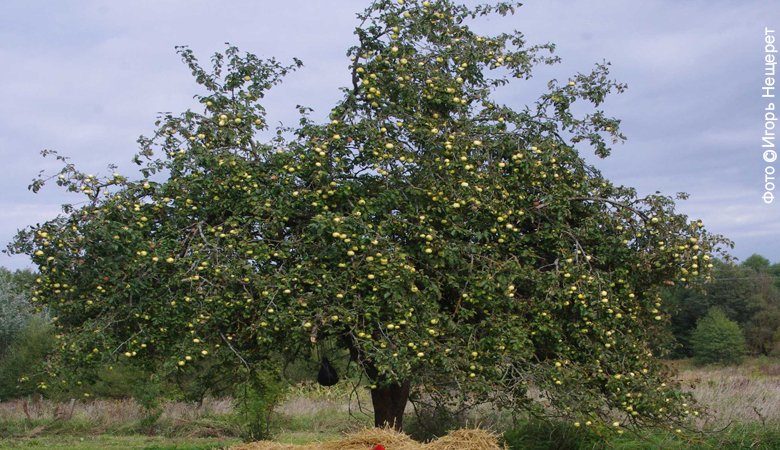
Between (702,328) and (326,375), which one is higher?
(702,328)

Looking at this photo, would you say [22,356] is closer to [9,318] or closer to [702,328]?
[9,318]

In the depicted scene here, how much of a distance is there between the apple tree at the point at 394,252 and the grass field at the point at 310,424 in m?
1.78

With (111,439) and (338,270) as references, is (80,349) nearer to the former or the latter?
(338,270)

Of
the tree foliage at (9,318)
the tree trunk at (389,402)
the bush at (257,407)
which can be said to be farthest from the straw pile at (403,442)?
the tree foliage at (9,318)

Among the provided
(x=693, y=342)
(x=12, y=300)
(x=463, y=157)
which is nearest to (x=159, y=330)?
(x=463, y=157)

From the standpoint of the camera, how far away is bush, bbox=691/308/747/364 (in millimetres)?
34750

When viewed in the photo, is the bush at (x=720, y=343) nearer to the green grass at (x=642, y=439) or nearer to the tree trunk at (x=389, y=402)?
the green grass at (x=642, y=439)

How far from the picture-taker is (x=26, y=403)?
19625mm

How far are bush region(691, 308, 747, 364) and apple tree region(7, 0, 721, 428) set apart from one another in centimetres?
2808

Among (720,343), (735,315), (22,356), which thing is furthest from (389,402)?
(735,315)

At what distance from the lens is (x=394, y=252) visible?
8242 millimetres

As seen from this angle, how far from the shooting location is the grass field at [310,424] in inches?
421

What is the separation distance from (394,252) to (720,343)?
30.9 m

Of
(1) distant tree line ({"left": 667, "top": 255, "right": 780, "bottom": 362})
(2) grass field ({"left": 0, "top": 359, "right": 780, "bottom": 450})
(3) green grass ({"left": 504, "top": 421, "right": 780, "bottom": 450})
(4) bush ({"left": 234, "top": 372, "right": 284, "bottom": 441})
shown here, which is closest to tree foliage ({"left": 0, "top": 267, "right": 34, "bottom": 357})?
(2) grass field ({"left": 0, "top": 359, "right": 780, "bottom": 450})
